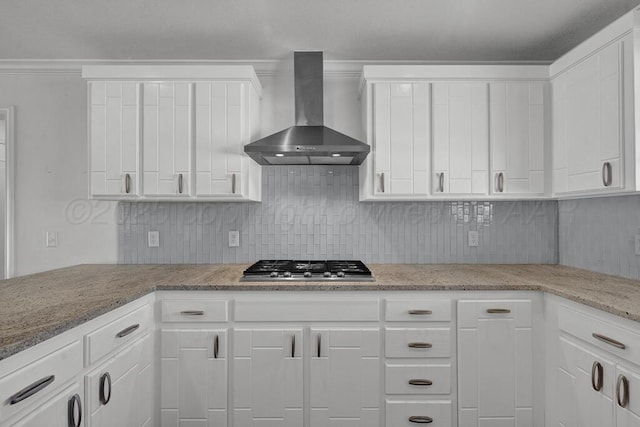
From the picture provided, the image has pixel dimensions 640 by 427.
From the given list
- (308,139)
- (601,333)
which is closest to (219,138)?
(308,139)

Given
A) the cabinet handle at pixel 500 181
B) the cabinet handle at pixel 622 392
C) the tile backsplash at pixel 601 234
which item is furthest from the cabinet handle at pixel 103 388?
the tile backsplash at pixel 601 234

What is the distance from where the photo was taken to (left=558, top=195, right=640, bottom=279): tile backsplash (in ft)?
7.23

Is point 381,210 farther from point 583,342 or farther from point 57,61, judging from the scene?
point 57,61

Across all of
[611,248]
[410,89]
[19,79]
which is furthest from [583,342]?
[19,79]

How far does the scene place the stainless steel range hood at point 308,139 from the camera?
2.33m

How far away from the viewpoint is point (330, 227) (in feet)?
9.45

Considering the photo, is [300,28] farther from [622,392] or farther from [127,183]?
[622,392]

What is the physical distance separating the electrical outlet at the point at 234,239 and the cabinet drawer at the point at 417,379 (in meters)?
1.43

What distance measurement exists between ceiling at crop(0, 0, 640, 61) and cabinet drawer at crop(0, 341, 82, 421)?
1825mm

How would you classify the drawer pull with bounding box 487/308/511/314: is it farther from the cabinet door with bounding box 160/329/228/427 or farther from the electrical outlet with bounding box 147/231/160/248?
the electrical outlet with bounding box 147/231/160/248

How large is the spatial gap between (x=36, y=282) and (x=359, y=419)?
77.4 inches

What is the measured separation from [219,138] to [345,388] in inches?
68.0

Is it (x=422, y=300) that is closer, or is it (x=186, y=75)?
(x=422, y=300)

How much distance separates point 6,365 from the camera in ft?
3.60
